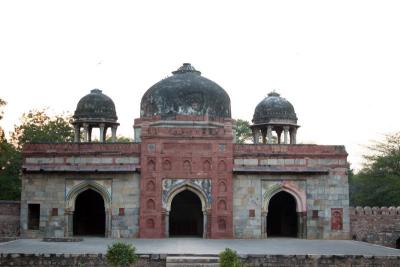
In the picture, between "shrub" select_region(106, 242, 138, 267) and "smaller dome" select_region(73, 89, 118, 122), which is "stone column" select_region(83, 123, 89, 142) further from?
"shrub" select_region(106, 242, 138, 267)

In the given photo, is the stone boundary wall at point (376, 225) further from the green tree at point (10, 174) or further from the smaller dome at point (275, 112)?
the green tree at point (10, 174)

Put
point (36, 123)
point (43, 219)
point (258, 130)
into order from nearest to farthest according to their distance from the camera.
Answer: point (43, 219)
point (258, 130)
point (36, 123)

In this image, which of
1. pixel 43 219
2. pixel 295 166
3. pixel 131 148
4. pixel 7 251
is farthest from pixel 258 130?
pixel 7 251

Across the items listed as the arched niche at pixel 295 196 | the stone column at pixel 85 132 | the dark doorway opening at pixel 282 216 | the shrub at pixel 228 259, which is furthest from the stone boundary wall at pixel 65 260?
the stone column at pixel 85 132

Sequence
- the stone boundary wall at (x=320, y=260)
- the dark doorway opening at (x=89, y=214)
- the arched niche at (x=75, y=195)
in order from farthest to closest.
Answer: the dark doorway opening at (x=89, y=214) → the arched niche at (x=75, y=195) → the stone boundary wall at (x=320, y=260)

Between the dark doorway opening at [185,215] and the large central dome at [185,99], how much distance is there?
3.53 m

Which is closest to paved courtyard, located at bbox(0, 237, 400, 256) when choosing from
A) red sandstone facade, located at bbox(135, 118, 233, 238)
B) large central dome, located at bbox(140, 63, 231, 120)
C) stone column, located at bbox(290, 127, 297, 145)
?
red sandstone facade, located at bbox(135, 118, 233, 238)

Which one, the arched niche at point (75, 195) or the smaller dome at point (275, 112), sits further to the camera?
the smaller dome at point (275, 112)

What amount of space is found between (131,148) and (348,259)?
9.29 m

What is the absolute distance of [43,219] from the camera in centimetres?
2025

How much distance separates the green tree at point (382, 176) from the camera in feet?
92.7

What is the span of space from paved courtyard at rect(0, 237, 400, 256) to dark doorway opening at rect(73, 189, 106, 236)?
15.2 ft

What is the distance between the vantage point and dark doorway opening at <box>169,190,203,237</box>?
23.2 meters

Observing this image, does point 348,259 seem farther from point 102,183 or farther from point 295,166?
point 102,183
